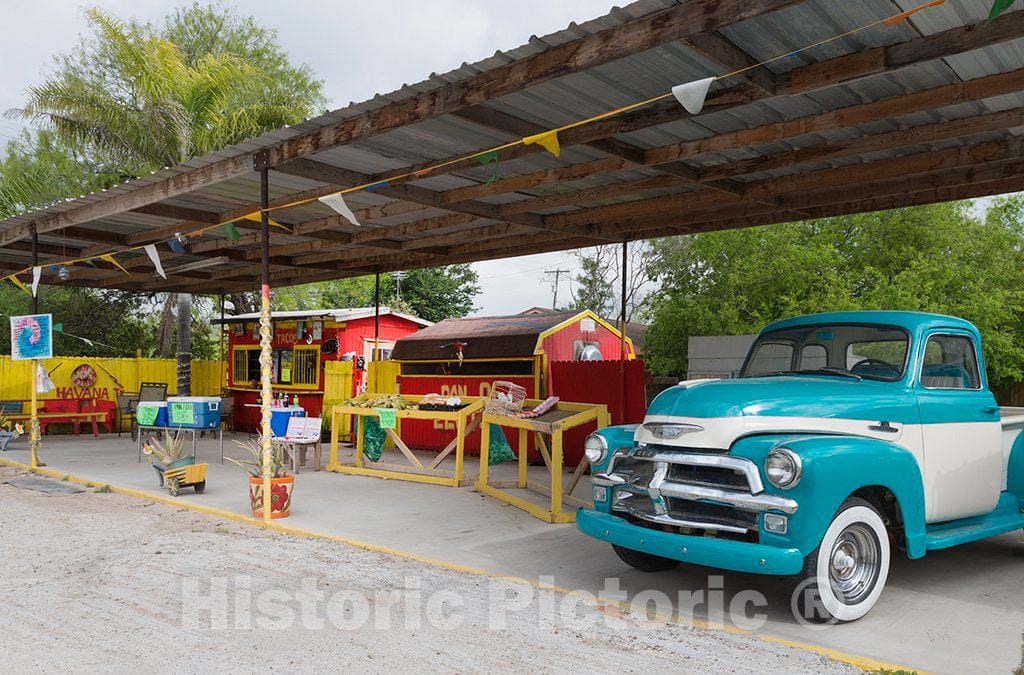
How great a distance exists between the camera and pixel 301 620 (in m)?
4.73

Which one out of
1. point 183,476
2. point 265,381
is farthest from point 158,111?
point 265,381

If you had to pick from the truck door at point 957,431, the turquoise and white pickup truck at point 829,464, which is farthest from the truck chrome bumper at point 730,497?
the truck door at point 957,431

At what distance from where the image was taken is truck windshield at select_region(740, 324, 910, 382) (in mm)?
5621

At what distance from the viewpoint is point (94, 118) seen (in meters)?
18.0

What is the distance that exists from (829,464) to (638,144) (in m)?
3.75

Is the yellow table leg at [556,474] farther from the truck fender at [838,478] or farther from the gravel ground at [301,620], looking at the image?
the truck fender at [838,478]

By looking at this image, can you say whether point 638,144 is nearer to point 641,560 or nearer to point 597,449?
point 597,449

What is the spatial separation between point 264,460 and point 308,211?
3856mm

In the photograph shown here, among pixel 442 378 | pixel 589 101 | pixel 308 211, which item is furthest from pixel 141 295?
pixel 589 101

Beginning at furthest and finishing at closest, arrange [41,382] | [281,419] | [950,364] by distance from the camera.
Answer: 1. [41,382]
2. [281,419]
3. [950,364]

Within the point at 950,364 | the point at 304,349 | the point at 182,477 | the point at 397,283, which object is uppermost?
the point at 397,283

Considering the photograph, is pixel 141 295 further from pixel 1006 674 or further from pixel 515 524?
pixel 1006 674

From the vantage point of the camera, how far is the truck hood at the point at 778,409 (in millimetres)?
4812

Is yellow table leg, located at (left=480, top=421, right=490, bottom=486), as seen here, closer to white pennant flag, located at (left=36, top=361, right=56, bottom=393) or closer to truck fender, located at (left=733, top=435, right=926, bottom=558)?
truck fender, located at (left=733, top=435, right=926, bottom=558)
